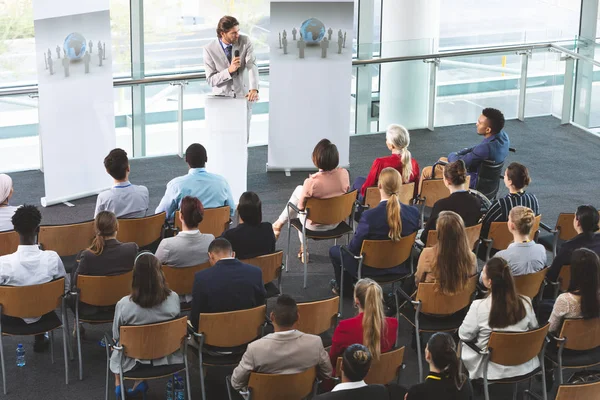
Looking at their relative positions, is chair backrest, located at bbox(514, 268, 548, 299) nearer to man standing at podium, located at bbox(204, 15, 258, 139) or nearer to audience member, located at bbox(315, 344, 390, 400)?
audience member, located at bbox(315, 344, 390, 400)

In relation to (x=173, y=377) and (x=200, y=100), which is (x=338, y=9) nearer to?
(x=200, y=100)

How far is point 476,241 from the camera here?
7.23m

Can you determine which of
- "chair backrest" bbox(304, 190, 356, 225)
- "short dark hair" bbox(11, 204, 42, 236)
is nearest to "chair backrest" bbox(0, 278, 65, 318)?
"short dark hair" bbox(11, 204, 42, 236)

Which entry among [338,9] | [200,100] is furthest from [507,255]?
[200,100]

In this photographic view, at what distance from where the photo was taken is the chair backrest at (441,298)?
6.07 m

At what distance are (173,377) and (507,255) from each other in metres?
2.50

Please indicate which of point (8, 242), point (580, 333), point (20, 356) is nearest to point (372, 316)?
point (580, 333)

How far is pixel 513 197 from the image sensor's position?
728cm

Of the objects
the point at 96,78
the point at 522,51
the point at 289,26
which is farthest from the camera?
the point at 522,51

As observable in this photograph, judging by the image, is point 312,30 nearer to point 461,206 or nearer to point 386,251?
point 461,206

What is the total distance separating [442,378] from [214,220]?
315 centimetres

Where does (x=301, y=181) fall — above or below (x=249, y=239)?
below

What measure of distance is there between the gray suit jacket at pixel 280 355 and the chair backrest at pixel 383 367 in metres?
0.18

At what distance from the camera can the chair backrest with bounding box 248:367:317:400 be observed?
197 inches
